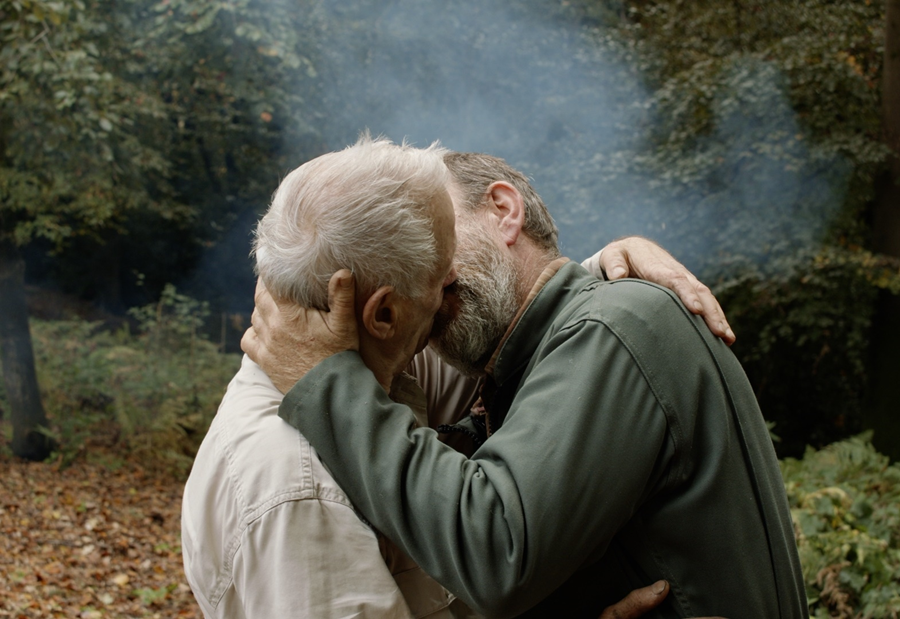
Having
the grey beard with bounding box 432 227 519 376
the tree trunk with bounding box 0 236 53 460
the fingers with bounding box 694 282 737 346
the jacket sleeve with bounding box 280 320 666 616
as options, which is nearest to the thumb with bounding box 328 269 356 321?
the jacket sleeve with bounding box 280 320 666 616

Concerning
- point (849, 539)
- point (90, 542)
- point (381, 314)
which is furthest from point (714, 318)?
point (90, 542)

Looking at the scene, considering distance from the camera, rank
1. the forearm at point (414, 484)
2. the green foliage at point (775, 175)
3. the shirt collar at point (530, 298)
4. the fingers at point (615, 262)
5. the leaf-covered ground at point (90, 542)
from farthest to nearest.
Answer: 1. the green foliage at point (775, 175)
2. the leaf-covered ground at point (90, 542)
3. the fingers at point (615, 262)
4. the shirt collar at point (530, 298)
5. the forearm at point (414, 484)

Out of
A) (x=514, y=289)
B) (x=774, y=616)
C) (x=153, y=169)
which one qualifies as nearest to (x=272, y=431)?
(x=514, y=289)

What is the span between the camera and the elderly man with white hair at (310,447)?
1376 mm

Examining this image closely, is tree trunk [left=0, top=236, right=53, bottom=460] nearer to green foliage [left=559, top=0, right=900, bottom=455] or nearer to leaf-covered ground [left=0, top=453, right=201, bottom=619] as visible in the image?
leaf-covered ground [left=0, top=453, right=201, bottom=619]

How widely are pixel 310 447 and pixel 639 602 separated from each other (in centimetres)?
71

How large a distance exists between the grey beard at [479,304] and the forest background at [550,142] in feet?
13.1

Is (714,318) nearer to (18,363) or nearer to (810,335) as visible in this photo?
(810,335)

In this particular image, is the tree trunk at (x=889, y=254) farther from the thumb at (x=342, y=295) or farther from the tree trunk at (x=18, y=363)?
the tree trunk at (x=18, y=363)

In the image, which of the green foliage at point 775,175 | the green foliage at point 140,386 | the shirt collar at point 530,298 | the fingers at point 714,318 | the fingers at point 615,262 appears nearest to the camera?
the fingers at point 714,318

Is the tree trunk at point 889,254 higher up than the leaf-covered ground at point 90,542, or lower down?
higher up

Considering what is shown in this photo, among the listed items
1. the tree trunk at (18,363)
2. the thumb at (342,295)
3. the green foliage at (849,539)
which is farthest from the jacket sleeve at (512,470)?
the tree trunk at (18,363)

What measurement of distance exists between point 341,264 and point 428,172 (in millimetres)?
261

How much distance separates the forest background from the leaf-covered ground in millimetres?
149
